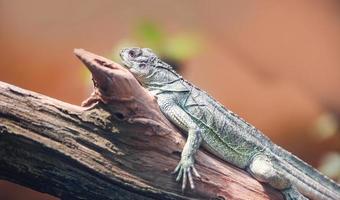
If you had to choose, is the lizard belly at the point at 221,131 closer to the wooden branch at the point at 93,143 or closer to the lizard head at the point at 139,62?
the lizard head at the point at 139,62

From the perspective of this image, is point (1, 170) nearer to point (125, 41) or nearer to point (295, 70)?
point (125, 41)

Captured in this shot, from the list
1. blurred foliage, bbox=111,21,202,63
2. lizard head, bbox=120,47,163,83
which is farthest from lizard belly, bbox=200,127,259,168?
blurred foliage, bbox=111,21,202,63

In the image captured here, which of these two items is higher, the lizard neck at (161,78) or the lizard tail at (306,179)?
the lizard neck at (161,78)

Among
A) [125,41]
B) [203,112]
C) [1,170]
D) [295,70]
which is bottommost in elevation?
[1,170]

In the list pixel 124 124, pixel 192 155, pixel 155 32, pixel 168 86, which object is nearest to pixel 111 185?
pixel 124 124

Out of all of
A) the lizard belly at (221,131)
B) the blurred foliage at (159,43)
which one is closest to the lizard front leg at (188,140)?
the lizard belly at (221,131)

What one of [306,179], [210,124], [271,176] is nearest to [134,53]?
[210,124]

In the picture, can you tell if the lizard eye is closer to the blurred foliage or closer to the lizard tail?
the lizard tail
